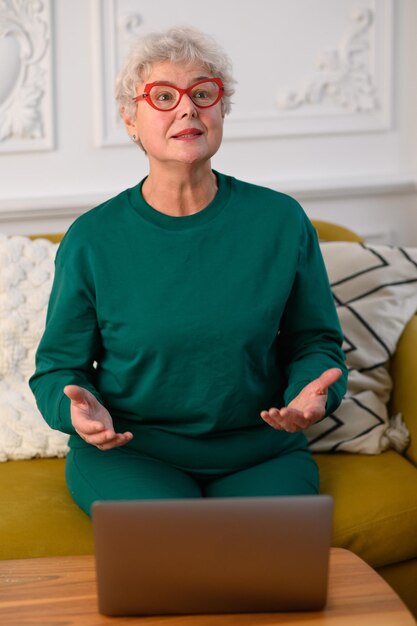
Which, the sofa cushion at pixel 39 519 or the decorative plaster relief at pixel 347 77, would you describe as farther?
the decorative plaster relief at pixel 347 77

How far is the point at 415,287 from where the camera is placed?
2.30 meters

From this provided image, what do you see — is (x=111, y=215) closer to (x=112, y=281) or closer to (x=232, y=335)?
(x=112, y=281)

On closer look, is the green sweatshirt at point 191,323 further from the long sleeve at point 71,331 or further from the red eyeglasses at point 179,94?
the red eyeglasses at point 179,94

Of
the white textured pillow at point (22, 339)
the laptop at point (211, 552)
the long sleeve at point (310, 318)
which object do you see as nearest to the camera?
the laptop at point (211, 552)

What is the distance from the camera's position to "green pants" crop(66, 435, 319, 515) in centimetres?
173

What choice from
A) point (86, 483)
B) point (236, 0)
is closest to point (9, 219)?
point (236, 0)

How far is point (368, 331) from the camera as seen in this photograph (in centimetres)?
221

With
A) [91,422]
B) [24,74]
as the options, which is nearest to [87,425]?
[91,422]

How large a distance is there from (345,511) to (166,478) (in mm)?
353

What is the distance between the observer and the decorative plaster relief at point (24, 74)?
2.63 meters

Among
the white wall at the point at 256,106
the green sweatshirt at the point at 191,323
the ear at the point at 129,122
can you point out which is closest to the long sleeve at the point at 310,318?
the green sweatshirt at the point at 191,323

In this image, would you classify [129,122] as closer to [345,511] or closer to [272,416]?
[272,416]

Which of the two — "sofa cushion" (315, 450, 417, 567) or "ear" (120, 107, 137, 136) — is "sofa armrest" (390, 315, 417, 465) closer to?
"sofa cushion" (315, 450, 417, 567)

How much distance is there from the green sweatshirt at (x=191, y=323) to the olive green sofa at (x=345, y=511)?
0.18m
